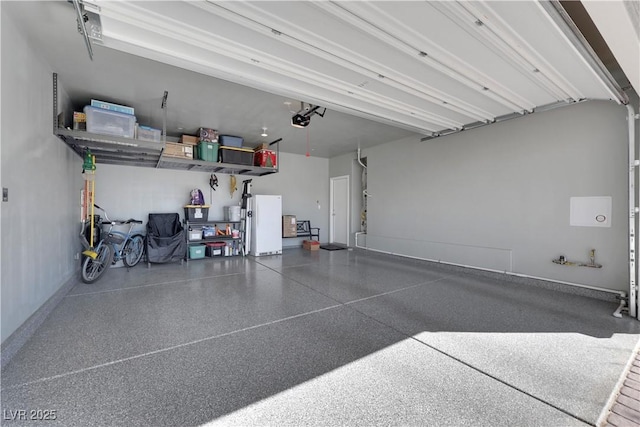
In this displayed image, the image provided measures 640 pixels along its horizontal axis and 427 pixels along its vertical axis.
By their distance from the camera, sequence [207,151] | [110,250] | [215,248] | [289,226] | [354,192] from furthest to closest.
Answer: [354,192] → [289,226] → [215,248] → [207,151] → [110,250]

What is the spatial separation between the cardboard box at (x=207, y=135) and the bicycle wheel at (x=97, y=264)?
253cm

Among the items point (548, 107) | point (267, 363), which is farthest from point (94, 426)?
point (548, 107)

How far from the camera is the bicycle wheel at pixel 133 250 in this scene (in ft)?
16.5

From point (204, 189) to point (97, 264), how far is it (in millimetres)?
2794

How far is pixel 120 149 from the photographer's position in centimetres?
419

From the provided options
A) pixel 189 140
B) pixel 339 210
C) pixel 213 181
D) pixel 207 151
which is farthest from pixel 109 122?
pixel 339 210

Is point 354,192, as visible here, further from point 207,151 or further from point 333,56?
point 333,56

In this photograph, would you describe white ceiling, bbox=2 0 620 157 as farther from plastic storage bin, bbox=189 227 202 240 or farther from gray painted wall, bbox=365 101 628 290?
plastic storage bin, bbox=189 227 202 240

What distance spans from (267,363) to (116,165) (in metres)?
5.58

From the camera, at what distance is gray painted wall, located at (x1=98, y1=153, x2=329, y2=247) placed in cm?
541

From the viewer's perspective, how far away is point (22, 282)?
231 cm

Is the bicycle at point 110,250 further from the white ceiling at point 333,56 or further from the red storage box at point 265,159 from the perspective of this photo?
the red storage box at point 265,159

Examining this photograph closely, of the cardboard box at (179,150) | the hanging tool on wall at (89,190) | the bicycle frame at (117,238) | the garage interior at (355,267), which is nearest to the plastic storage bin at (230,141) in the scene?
the garage interior at (355,267)

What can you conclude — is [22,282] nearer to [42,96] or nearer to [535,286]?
[42,96]
